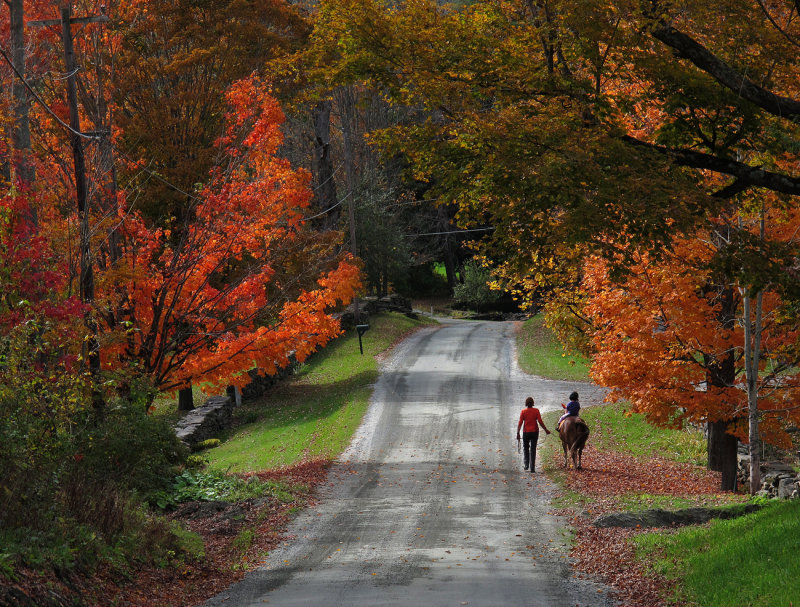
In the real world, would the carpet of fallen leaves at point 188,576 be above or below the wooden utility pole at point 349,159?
below

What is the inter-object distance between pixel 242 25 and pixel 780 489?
18.3 metres

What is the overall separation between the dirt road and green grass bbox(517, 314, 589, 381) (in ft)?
5.09

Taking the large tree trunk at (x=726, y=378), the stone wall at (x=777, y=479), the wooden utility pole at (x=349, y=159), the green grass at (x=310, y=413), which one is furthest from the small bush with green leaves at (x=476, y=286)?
the large tree trunk at (x=726, y=378)

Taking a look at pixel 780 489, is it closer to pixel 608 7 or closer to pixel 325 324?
pixel 608 7

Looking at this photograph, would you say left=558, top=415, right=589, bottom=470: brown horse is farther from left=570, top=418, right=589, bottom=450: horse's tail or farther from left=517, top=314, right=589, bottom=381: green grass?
left=517, top=314, right=589, bottom=381: green grass

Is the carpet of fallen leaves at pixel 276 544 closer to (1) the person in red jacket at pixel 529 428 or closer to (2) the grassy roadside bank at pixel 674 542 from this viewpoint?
(2) the grassy roadside bank at pixel 674 542

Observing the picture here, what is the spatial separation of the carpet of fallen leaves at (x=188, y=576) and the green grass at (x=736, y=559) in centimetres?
532

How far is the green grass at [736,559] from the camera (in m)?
7.73

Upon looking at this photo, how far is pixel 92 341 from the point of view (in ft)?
43.6

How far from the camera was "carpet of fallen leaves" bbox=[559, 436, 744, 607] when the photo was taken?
31.4 feet

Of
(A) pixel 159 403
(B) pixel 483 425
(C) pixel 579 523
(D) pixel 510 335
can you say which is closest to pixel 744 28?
(C) pixel 579 523

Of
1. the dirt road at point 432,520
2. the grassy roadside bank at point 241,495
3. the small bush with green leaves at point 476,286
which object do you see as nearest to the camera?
the grassy roadside bank at point 241,495

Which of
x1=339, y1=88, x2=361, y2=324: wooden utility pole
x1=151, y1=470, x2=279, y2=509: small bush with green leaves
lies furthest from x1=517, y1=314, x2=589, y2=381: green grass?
x1=151, y1=470, x2=279, y2=509: small bush with green leaves

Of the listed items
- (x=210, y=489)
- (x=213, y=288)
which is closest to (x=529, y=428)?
(x=210, y=489)
